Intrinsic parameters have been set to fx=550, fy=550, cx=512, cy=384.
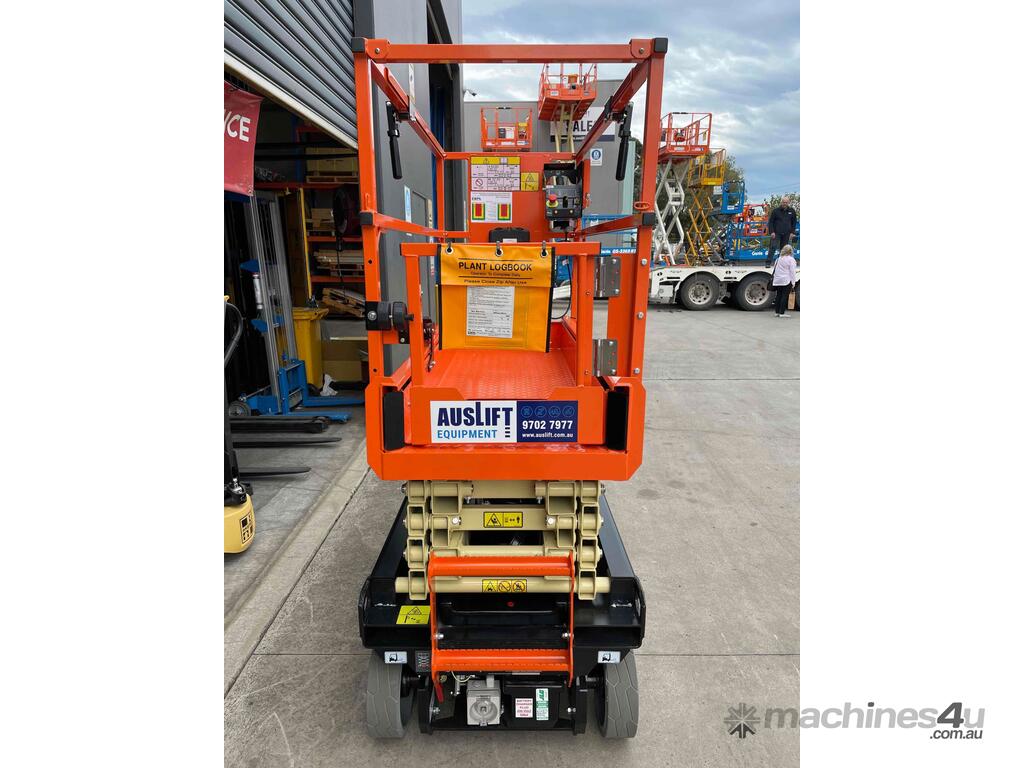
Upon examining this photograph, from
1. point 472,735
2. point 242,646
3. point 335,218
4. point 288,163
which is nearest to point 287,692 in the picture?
point 242,646

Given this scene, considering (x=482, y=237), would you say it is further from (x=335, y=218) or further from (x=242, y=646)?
(x=242, y=646)

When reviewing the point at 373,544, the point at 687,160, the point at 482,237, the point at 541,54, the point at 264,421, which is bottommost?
the point at 373,544

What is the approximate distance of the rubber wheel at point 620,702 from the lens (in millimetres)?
2203

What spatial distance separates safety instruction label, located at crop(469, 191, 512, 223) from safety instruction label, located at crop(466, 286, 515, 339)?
2358mm

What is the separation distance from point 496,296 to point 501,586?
1117mm

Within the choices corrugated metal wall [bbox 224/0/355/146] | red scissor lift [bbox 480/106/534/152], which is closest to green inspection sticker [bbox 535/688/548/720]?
corrugated metal wall [bbox 224/0/355/146]

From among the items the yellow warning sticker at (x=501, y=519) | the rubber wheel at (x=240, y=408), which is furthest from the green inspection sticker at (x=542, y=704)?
the rubber wheel at (x=240, y=408)

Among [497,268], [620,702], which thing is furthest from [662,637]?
[497,268]

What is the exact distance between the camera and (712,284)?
14.6 meters

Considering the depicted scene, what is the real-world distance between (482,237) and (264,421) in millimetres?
3094

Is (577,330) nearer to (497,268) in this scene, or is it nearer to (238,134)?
(497,268)

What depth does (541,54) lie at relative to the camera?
200cm

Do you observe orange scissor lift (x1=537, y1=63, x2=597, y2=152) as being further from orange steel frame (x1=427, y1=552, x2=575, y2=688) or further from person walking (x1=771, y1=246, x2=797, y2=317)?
orange steel frame (x1=427, y1=552, x2=575, y2=688)

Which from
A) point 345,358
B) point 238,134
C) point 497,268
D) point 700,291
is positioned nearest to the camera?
point 497,268
